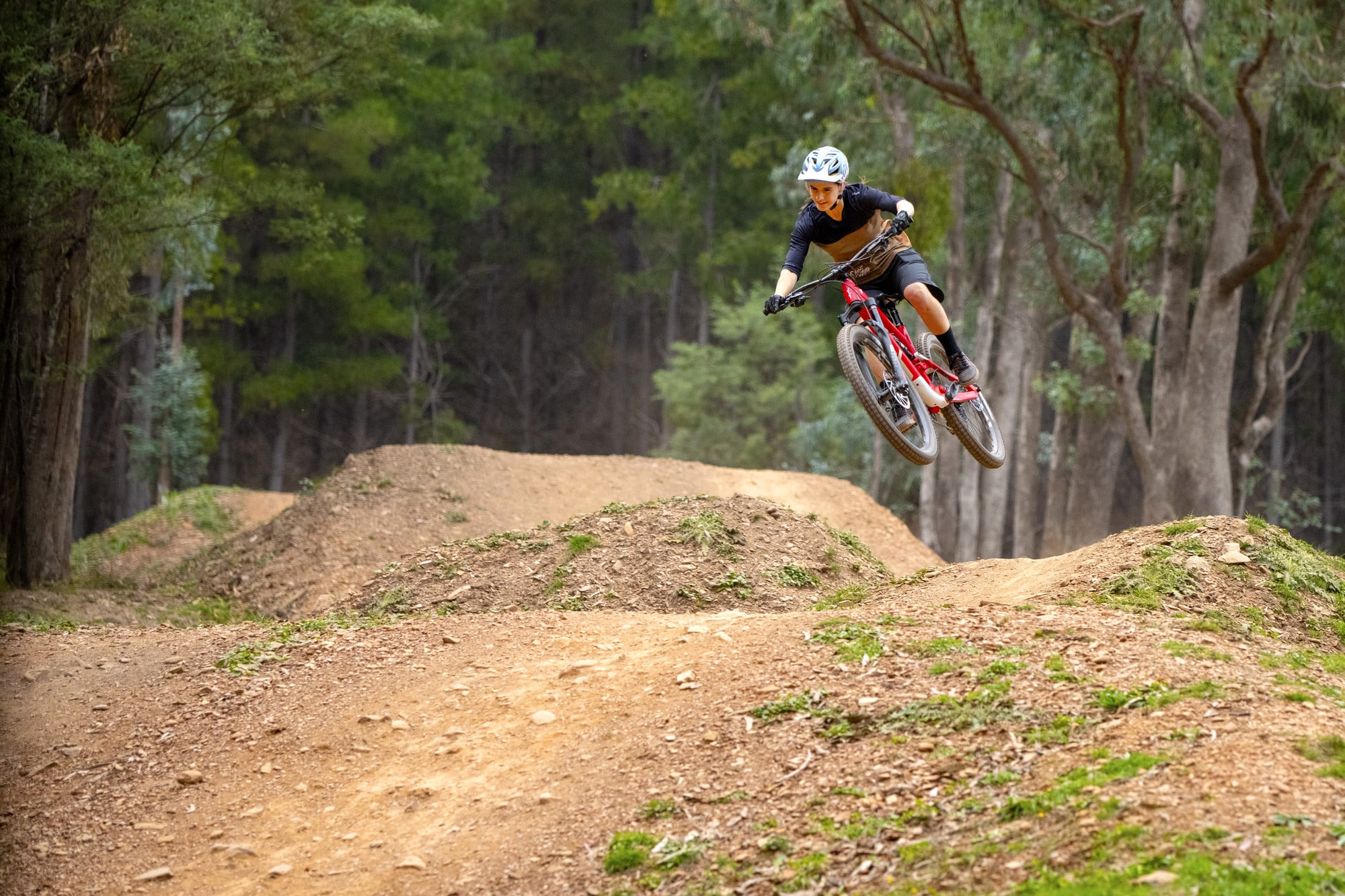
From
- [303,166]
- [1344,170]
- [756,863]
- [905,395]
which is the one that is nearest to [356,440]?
[303,166]

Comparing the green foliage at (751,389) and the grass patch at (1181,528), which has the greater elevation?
the green foliage at (751,389)

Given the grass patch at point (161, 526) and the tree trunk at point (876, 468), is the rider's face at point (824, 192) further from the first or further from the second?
the tree trunk at point (876, 468)

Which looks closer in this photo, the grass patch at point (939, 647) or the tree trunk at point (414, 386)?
the grass patch at point (939, 647)

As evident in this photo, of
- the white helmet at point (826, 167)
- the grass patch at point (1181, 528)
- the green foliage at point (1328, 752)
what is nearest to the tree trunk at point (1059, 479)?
the grass patch at point (1181, 528)

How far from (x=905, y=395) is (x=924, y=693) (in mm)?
3199

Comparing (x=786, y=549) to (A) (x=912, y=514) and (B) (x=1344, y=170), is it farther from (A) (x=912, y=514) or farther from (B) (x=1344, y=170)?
(A) (x=912, y=514)

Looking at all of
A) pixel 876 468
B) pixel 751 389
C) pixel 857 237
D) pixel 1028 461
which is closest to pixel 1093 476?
pixel 1028 461

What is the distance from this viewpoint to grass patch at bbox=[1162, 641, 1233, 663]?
7.71m

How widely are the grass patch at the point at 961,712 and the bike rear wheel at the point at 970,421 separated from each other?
3.54 meters

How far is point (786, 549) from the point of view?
1273cm

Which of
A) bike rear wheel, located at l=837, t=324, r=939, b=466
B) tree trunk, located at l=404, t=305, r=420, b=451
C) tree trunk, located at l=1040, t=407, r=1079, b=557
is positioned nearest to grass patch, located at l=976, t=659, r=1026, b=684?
bike rear wheel, located at l=837, t=324, r=939, b=466

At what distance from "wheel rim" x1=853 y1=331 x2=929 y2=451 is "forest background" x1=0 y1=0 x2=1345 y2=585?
9433 millimetres

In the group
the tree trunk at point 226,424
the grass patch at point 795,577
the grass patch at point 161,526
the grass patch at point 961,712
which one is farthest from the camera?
the tree trunk at point 226,424

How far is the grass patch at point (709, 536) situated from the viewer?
12.4 m
